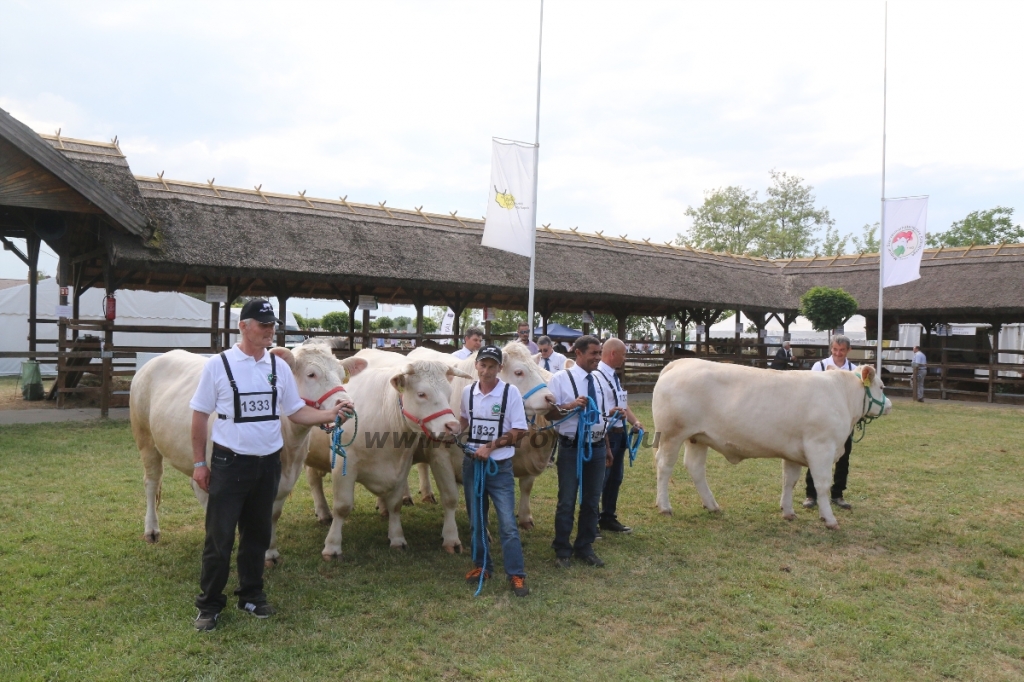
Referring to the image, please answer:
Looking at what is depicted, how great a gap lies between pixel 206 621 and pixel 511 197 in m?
11.3

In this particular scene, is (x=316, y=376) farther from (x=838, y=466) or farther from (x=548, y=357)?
(x=838, y=466)

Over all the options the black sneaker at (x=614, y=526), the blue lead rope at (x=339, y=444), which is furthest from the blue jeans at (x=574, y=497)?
the blue lead rope at (x=339, y=444)

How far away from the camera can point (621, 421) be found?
634 cm

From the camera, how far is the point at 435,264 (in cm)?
1656

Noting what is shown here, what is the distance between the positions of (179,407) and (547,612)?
3.09 metres

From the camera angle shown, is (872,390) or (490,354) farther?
(872,390)

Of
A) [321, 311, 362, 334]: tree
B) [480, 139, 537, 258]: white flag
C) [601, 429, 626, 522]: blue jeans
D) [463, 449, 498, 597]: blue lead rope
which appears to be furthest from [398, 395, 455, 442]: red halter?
[321, 311, 362, 334]: tree

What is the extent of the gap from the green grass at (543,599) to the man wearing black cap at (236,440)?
451 millimetres

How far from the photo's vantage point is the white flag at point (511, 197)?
45.6 feet

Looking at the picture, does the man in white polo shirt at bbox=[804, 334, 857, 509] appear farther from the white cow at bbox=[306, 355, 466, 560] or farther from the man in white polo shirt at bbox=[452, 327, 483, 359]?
the white cow at bbox=[306, 355, 466, 560]

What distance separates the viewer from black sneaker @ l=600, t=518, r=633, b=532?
20.7 ft

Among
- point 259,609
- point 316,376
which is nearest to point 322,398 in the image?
point 316,376

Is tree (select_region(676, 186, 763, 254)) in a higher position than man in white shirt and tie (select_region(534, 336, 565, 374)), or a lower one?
higher

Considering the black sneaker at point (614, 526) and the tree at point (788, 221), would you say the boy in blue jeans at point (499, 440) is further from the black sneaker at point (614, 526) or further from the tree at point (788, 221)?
the tree at point (788, 221)
